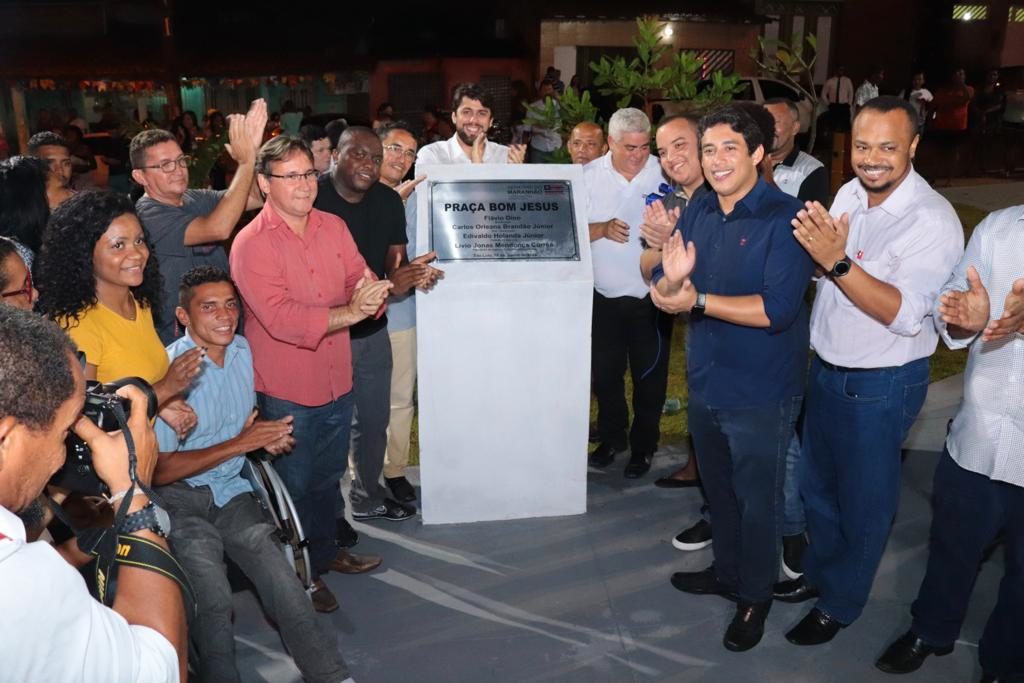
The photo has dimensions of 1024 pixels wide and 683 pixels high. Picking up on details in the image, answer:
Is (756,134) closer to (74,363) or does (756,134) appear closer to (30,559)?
(74,363)

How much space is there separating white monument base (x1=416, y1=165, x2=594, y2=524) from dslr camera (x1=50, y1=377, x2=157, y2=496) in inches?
80.8

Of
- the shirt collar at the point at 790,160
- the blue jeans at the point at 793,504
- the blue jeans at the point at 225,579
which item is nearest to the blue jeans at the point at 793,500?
the blue jeans at the point at 793,504

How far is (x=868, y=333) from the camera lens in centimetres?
326

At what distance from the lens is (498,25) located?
77.5ft

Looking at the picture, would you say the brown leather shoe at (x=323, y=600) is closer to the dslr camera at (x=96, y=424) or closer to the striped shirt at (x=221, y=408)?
the striped shirt at (x=221, y=408)

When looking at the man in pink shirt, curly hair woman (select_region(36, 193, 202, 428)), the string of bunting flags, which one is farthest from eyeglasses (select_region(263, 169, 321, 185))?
the string of bunting flags

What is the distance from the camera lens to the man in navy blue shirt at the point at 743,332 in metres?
3.25

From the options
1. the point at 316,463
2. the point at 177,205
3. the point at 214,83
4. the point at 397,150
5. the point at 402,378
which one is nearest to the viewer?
the point at 316,463

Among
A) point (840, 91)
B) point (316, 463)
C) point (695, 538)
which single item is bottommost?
point (695, 538)

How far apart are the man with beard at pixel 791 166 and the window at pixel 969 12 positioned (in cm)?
2321

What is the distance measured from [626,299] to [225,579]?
8.79 feet

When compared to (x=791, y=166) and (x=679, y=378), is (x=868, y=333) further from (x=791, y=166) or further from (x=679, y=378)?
(x=679, y=378)

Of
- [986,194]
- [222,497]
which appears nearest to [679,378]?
[222,497]

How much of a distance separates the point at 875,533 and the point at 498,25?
22.1 m
